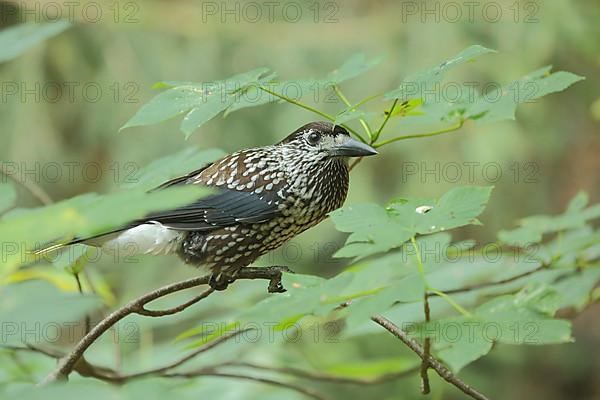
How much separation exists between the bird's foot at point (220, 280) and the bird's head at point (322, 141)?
0.46 meters

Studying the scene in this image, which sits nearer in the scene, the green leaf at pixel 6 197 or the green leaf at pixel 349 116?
the green leaf at pixel 6 197

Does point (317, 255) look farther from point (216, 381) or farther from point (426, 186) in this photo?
point (216, 381)

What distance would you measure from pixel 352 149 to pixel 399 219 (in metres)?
0.89

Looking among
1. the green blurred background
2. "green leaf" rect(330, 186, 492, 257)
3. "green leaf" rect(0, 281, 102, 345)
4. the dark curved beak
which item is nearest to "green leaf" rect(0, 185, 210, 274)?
"green leaf" rect(0, 281, 102, 345)

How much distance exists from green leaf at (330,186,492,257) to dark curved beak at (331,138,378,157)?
2.08 feet

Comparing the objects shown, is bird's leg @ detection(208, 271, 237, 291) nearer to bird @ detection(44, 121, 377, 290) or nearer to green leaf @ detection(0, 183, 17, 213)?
bird @ detection(44, 121, 377, 290)

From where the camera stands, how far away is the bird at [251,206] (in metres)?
2.68

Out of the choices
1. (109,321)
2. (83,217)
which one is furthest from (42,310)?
(109,321)

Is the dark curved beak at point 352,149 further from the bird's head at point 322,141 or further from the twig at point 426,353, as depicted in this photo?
the twig at point 426,353

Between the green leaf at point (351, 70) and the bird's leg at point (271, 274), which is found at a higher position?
the green leaf at point (351, 70)

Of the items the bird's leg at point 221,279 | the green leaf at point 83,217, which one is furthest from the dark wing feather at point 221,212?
the green leaf at point 83,217

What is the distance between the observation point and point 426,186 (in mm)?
5332

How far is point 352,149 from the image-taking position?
8.08 feet

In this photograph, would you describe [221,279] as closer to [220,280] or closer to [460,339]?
[220,280]
